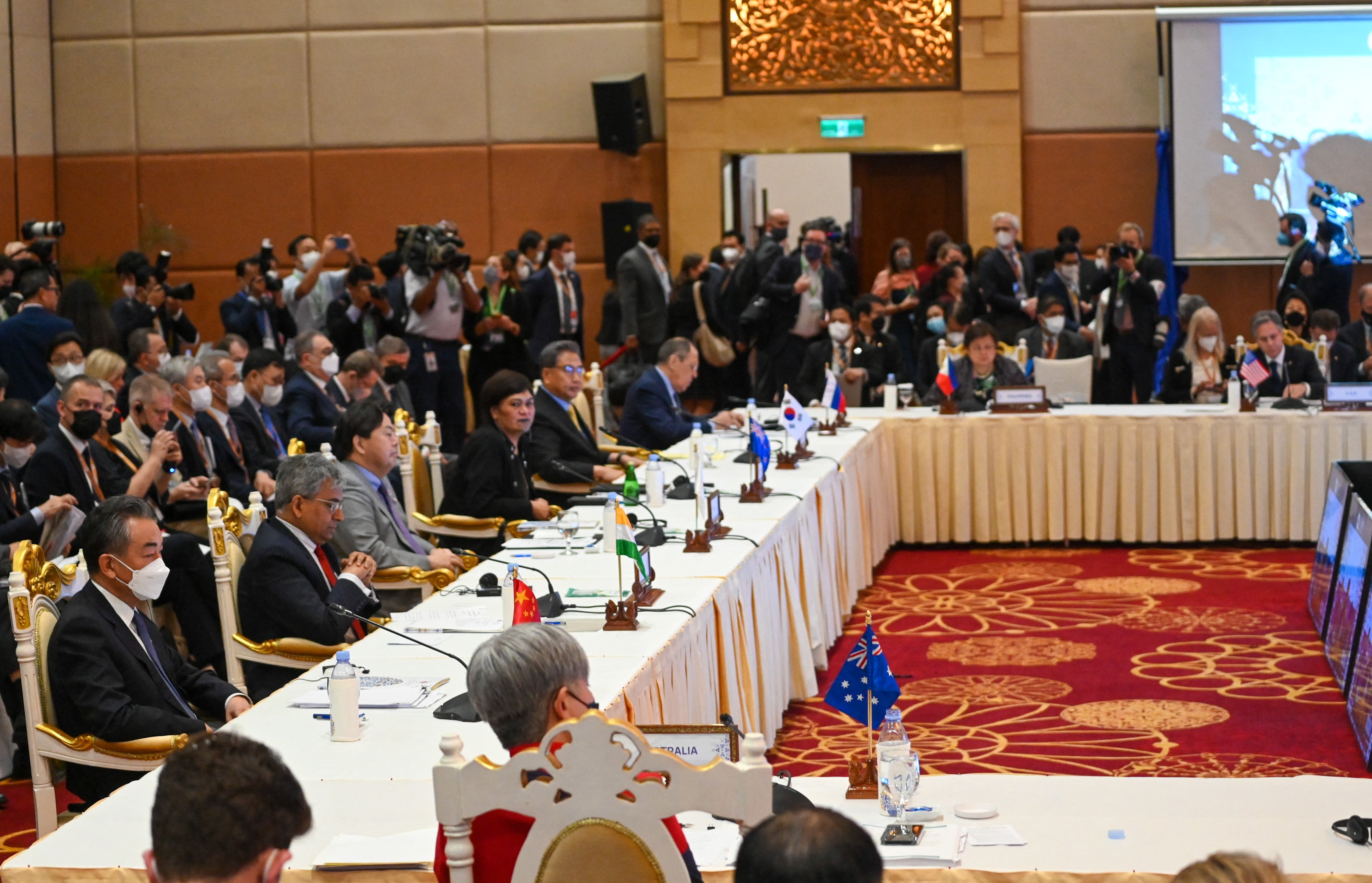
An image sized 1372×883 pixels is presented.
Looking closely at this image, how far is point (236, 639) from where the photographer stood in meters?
4.12

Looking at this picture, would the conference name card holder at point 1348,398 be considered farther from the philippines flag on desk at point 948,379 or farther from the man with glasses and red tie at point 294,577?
the man with glasses and red tie at point 294,577

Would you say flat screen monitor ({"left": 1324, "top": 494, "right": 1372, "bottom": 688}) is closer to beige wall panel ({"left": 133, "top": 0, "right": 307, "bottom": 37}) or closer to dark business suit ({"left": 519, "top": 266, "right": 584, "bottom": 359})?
dark business suit ({"left": 519, "top": 266, "right": 584, "bottom": 359})

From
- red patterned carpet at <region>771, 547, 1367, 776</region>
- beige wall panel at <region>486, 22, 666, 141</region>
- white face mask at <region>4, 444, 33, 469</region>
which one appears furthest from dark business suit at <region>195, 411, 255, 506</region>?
beige wall panel at <region>486, 22, 666, 141</region>

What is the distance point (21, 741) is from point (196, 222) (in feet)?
26.6

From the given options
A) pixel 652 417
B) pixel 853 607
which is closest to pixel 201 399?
pixel 652 417

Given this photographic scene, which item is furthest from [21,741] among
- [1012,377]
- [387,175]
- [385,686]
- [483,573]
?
[387,175]

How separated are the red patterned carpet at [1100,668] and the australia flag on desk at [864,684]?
1448mm

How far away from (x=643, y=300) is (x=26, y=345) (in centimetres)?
424

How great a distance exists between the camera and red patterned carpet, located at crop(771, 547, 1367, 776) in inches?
180

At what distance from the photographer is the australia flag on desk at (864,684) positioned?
2895 millimetres

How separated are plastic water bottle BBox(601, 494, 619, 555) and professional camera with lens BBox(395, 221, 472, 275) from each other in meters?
4.75

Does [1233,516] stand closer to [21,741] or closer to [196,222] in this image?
[21,741]

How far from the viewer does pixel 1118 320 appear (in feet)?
30.1

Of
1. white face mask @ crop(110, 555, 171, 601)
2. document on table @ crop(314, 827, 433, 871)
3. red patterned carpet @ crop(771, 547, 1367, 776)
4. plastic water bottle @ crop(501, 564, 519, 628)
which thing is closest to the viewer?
document on table @ crop(314, 827, 433, 871)
